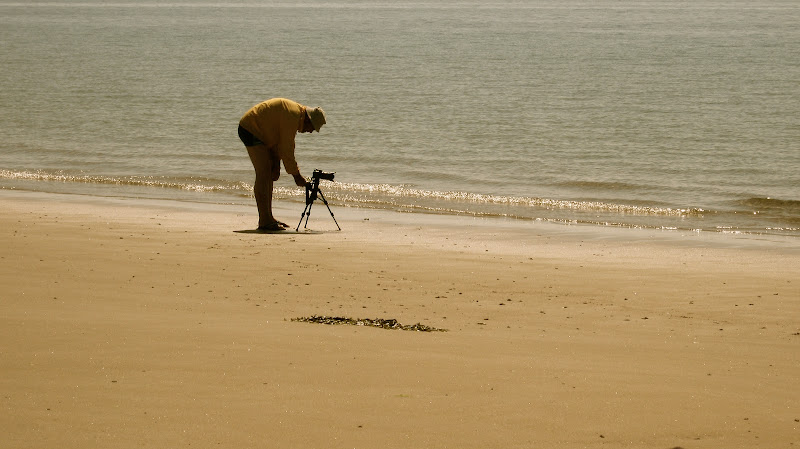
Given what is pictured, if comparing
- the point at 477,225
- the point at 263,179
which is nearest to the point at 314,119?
the point at 263,179

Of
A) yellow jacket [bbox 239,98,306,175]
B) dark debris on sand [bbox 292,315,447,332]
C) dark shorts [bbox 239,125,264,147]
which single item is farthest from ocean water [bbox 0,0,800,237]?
dark debris on sand [bbox 292,315,447,332]

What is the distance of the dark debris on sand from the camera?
6266 mm

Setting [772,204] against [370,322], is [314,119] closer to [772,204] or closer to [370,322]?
[370,322]

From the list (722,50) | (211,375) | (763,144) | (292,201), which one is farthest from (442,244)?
(722,50)

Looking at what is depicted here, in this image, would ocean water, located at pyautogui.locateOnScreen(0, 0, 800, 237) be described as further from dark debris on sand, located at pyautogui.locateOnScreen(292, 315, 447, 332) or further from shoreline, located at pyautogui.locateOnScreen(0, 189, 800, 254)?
dark debris on sand, located at pyautogui.locateOnScreen(292, 315, 447, 332)

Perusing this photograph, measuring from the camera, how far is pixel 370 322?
6352 millimetres

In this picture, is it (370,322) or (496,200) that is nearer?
(370,322)

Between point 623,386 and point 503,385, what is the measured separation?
56cm

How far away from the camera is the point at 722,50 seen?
42.6 meters

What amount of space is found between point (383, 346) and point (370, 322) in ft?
2.21

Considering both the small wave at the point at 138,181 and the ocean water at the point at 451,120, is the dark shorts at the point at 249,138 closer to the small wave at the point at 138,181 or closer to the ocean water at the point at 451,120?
the ocean water at the point at 451,120

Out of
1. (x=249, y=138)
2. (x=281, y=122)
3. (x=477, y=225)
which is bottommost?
(x=477, y=225)

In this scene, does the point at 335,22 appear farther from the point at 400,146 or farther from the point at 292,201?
the point at 292,201

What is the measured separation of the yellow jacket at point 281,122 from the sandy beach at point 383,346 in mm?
842
